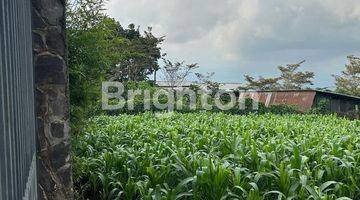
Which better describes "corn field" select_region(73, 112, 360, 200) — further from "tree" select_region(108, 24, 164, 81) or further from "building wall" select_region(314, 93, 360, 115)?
"tree" select_region(108, 24, 164, 81)

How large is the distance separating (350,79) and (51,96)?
38.1m

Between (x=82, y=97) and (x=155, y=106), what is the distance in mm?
13874

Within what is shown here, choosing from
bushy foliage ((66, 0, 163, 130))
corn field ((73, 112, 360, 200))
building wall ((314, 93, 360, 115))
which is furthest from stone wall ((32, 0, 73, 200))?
building wall ((314, 93, 360, 115))

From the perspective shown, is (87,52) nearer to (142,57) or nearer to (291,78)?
(142,57)

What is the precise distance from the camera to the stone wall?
378 centimetres

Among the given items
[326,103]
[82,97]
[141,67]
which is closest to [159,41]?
[141,67]

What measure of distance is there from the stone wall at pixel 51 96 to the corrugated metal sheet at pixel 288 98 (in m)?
20.4

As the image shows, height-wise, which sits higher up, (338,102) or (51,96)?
(51,96)

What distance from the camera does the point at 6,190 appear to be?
4.24ft

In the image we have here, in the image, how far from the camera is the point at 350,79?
3881cm

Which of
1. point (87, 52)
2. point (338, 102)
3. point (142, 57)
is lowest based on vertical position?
point (338, 102)

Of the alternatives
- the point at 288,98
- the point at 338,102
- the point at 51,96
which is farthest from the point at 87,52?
the point at 338,102

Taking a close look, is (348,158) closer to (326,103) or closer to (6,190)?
(6,190)

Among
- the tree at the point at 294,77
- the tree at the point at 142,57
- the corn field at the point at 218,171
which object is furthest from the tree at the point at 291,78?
the corn field at the point at 218,171
